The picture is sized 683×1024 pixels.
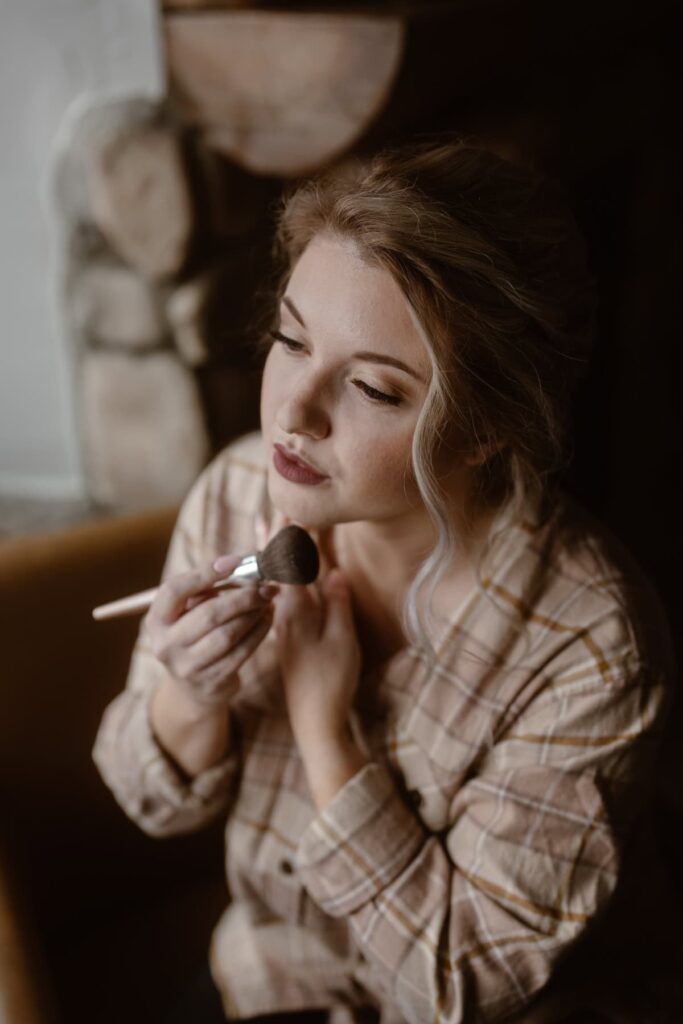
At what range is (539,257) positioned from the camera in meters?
0.67

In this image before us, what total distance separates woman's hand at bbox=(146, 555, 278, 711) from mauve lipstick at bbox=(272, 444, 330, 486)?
0.08m

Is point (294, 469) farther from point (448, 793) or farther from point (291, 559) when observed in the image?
point (448, 793)

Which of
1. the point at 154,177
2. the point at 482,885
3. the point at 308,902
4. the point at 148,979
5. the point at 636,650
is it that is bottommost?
the point at 148,979

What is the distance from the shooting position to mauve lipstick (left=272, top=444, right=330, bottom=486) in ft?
2.17

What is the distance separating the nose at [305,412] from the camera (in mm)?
627

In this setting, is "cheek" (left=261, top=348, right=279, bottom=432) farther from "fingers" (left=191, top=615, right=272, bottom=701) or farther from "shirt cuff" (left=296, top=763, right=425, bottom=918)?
"shirt cuff" (left=296, top=763, right=425, bottom=918)

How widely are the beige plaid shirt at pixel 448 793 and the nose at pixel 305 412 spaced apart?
230mm

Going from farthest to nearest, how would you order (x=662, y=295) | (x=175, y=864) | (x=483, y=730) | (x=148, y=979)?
1. (x=662, y=295)
2. (x=175, y=864)
3. (x=148, y=979)
4. (x=483, y=730)

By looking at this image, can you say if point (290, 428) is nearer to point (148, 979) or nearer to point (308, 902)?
point (308, 902)

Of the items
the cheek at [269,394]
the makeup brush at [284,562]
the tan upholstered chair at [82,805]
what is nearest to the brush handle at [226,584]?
the makeup brush at [284,562]

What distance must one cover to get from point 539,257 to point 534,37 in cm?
63

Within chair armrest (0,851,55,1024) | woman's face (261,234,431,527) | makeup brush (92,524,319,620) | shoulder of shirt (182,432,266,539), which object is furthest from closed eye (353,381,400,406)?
chair armrest (0,851,55,1024)

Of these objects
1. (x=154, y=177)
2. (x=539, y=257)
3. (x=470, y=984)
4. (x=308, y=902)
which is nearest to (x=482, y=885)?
(x=470, y=984)

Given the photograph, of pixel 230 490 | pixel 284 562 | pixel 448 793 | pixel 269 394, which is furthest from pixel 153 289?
pixel 448 793
